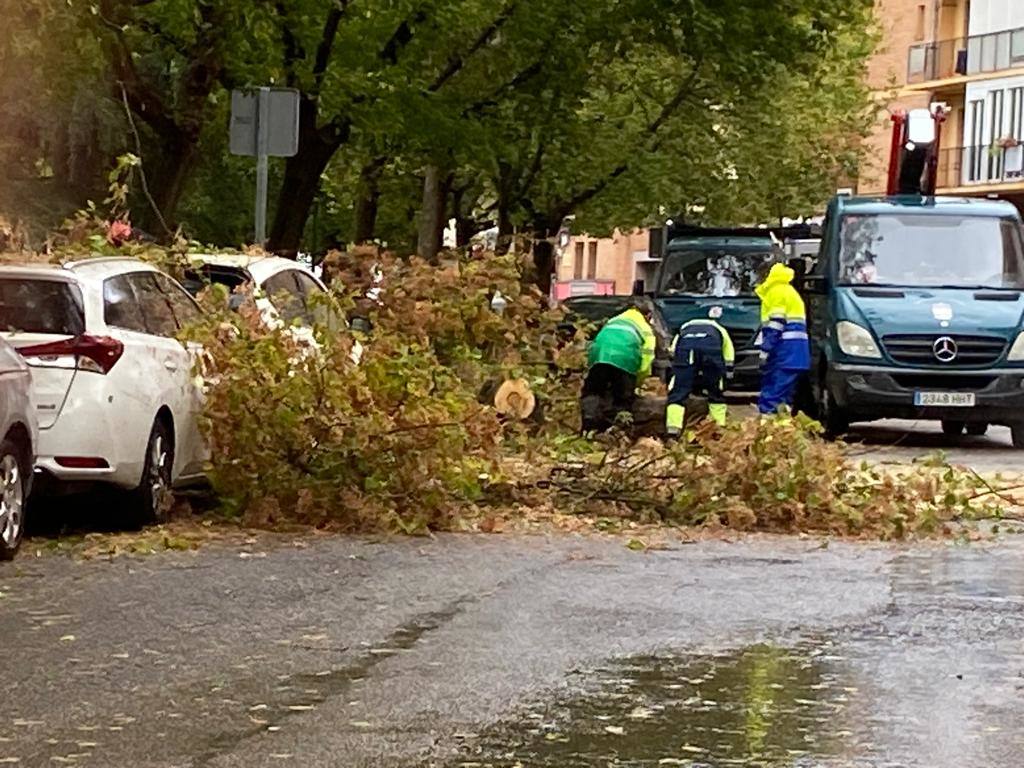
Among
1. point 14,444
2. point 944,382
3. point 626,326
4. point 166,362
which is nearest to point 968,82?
point 944,382

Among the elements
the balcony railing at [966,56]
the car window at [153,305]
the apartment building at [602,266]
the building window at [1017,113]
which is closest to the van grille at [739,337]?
the car window at [153,305]

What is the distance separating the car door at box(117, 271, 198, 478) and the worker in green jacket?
4.84 metres

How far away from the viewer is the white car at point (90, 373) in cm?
1153

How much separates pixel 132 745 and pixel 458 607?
3.15 m

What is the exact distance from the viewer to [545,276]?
40688mm

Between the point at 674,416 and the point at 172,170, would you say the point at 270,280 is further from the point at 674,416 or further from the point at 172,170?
the point at 172,170

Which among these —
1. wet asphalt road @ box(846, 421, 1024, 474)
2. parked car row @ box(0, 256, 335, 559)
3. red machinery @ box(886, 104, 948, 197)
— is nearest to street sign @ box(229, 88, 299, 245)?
parked car row @ box(0, 256, 335, 559)

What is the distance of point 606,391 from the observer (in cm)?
1762

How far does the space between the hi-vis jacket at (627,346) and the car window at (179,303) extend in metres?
5.01

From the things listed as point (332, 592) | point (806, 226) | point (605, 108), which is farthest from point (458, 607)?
point (605, 108)

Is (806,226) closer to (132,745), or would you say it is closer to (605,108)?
(605,108)

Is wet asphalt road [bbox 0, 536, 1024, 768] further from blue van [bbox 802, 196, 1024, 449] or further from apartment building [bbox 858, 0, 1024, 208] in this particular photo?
apartment building [bbox 858, 0, 1024, 208]

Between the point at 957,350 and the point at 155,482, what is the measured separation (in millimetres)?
9538

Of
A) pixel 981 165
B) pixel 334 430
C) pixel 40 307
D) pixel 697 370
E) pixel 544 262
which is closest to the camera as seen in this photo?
pixel 40 307
